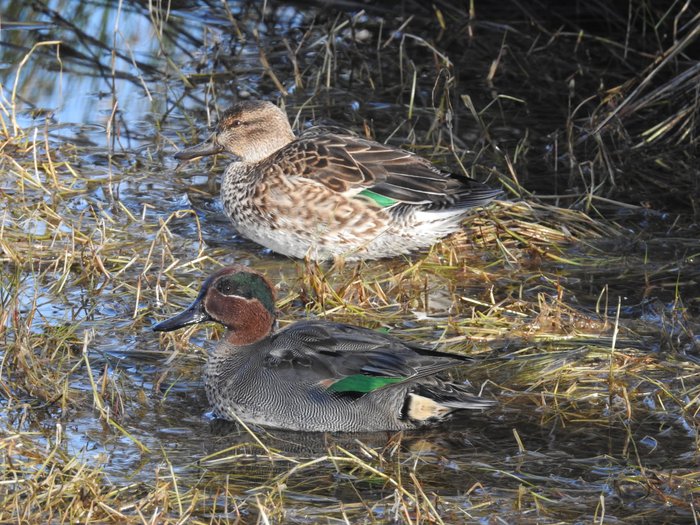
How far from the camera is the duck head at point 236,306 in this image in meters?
5.18

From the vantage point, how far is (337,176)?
675cm

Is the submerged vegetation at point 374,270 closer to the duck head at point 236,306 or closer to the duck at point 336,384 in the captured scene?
the duck at point 336,384

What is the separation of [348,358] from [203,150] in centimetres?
289

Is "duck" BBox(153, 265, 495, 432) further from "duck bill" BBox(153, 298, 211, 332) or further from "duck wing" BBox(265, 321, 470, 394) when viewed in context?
"duck bill" BBox(153, 298, 211, 332)

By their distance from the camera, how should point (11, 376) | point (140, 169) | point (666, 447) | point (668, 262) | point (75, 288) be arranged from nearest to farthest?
point (666, 447) < point (11, 376) < point (75, 288) < point (668, 262) < point (140, 169)

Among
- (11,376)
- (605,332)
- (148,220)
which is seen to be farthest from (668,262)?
(11,376)

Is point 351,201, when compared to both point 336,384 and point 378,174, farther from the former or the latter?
point 336,384

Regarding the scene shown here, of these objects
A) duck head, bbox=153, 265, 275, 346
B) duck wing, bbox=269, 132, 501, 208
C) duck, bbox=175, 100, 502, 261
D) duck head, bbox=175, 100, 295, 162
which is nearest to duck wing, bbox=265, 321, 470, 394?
duck head, bbox=153, 265, 275, 346

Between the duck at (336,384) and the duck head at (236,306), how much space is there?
0.11 metres

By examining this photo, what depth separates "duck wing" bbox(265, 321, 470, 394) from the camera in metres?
4.84

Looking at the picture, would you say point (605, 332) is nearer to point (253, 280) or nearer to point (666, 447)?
point (666, 447)

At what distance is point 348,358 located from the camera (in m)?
4.93

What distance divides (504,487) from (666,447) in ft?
2.38

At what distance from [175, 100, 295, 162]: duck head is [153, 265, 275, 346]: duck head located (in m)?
2.20
